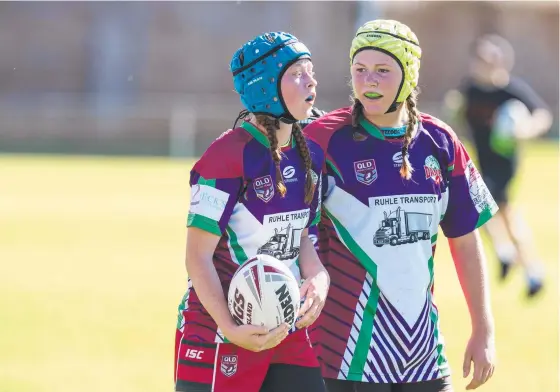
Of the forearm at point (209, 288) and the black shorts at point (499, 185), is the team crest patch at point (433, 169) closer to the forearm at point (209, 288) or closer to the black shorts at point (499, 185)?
the forearm at point (209, 288)

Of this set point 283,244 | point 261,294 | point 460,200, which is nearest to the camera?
point 261,294

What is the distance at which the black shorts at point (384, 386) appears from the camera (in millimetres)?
4941

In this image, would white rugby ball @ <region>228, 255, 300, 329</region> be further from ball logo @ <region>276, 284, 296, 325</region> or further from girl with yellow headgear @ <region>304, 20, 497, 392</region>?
girl with yellow headgear @ <region>304, 20, 497, 392</region>

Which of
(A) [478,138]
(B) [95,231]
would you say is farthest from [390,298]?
(B) [95,231]

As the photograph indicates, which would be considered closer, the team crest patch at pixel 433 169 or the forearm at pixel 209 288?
the forearm at pixel 209 288

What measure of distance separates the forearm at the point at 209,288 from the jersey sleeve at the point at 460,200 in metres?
1.30

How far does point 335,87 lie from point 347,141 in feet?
120

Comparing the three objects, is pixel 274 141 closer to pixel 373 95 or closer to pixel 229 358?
pixel 373 95

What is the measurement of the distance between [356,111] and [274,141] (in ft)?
2.09

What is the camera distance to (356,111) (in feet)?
16.6

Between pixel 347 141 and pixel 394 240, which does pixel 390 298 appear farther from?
pixel 347 141

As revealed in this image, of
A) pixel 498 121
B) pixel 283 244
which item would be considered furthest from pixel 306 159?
pixel 498 121

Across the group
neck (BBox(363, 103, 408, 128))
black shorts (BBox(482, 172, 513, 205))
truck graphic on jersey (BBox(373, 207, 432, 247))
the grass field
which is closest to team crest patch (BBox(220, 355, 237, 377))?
truck graphic on jersey (BBox(373, 207, 432, 247))

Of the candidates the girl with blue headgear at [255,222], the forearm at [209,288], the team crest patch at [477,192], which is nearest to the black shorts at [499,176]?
the team crest patch at [477,192]
